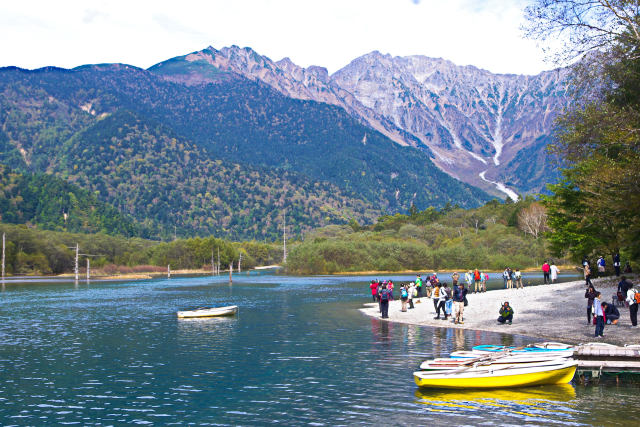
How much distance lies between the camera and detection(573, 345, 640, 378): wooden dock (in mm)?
28281

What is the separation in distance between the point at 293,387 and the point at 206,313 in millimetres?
35713

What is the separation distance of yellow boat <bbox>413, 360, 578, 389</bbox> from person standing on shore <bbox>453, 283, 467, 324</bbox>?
1855 cm

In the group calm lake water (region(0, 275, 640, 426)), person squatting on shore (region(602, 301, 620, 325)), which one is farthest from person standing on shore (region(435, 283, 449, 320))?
person squatting on shore (region(602, 301, 620, 325))

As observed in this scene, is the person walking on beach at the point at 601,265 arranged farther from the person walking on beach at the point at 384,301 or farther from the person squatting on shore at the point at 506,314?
the person walking on beach at the point at 384,301

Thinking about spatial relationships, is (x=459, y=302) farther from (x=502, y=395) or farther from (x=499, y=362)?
(x=502, y=395)

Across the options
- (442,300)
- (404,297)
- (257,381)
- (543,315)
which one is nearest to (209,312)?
(404,297)

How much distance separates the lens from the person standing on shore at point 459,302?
45.7 meters

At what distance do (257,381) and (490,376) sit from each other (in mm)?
11314

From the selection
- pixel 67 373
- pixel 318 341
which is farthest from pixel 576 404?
pixel 67 373

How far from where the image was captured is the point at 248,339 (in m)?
45.2

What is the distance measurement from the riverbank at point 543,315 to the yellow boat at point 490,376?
9865mm

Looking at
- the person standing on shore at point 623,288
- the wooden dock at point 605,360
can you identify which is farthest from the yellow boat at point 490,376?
the person standing on shore at point 623,288

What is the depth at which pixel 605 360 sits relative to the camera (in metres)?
28.7

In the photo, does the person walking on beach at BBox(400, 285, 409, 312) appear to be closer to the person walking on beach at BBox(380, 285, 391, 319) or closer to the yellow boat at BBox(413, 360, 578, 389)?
the person walking on beach at BBox(380, 285, 391, 319)
